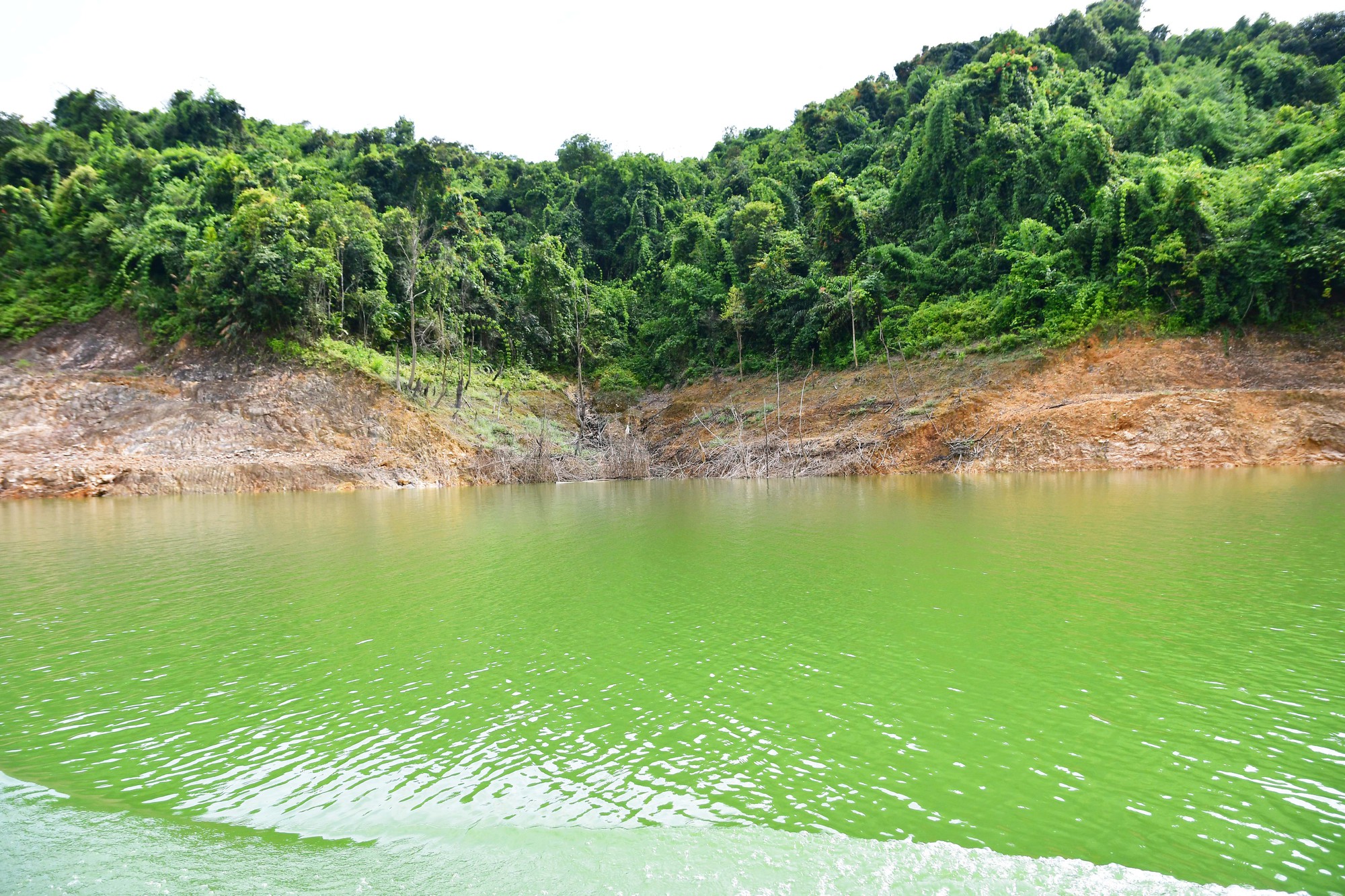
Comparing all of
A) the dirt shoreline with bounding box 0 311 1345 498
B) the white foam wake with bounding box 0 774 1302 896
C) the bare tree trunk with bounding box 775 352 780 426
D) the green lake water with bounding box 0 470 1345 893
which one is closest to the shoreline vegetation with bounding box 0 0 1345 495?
the dirt shoreline with bounding box 0 311 1345 498

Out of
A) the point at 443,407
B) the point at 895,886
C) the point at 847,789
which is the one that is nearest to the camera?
the point at 895,886

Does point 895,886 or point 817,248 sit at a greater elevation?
point 817,248

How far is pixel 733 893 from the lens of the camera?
2912 millimetres

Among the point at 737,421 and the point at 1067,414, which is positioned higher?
the point at 737,421

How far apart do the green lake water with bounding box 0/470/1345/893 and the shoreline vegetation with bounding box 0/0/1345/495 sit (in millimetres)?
19375

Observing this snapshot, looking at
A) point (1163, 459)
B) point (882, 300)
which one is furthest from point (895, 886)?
point (882, 300)

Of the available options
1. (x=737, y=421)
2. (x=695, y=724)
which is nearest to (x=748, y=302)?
(x=737, y=421)

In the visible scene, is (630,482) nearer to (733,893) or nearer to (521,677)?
(521,677)

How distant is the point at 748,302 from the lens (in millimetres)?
39906

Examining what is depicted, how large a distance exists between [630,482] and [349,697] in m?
25.7

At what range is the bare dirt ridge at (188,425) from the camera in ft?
85.0

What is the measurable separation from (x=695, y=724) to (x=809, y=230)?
43825 millimetres

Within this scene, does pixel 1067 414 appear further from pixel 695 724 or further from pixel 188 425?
pixel 188 425

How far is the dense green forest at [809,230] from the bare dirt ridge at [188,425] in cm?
209
